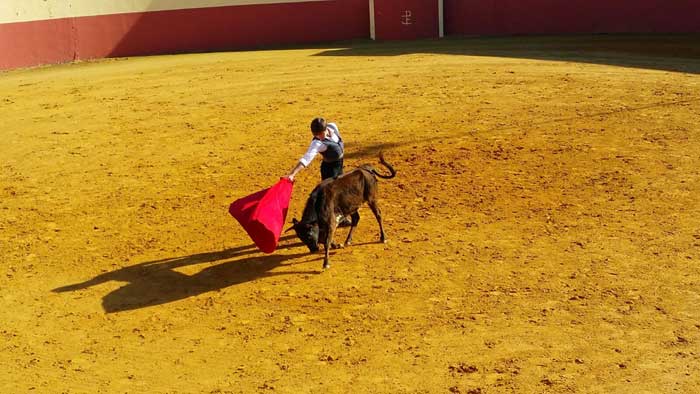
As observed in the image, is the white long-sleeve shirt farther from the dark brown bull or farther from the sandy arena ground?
the sandy arena ground

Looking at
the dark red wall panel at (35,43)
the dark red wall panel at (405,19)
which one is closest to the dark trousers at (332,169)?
the dark red wall panel at (35,43)

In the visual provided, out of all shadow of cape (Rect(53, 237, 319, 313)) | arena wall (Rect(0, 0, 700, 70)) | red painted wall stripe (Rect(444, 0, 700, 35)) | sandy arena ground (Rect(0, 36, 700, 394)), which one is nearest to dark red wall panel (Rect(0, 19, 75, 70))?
arena wall (Rect(0, 0, 700, 70))

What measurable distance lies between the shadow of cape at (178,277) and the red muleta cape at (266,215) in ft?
1.31

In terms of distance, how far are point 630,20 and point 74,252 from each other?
625 inches

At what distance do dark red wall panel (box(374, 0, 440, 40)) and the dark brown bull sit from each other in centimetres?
1426

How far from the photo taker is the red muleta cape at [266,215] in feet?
31.3

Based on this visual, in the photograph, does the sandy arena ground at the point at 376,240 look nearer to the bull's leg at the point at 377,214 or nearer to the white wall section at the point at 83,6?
the bull's leg at the point at 377,214

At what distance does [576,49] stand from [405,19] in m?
5.03

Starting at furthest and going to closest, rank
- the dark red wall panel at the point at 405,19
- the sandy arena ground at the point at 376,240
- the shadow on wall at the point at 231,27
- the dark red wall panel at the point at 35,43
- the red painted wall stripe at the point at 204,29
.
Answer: the dark red wall panel at the point at 405,19 → the shadow on wall at the point at 231,27 → the red painted wall stripe at the point at 204,29 → the dark red wall panel at the point at 35,43 → the sandy arena ground at the point at 376,240

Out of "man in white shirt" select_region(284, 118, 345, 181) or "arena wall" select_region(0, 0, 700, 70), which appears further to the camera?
"arena wall" select_region(0, 0, 700, 70)

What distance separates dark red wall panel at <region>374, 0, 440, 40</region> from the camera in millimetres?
23547

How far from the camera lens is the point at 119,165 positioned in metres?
13.6

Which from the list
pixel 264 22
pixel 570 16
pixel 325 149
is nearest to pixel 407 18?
pixel 264 22

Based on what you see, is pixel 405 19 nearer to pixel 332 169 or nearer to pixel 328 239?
pixel 332 169
